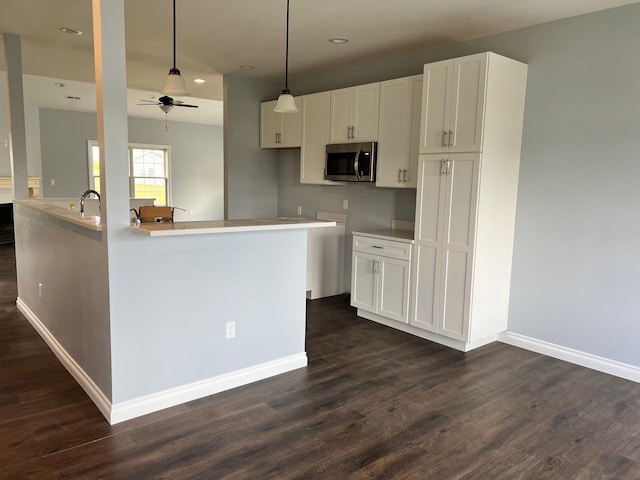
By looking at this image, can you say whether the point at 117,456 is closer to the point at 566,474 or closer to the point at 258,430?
the point at 258,430

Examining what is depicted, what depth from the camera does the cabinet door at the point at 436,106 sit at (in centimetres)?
366

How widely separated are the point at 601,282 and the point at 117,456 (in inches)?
132

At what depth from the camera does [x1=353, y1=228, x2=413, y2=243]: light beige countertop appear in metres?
4.12

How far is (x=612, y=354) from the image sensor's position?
338 cm

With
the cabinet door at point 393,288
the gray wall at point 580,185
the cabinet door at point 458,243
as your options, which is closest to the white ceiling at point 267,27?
the gray wall at point 580,185

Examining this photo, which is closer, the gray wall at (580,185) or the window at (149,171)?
the gray wall at (580,185)

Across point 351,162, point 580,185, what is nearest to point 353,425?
point 580,185

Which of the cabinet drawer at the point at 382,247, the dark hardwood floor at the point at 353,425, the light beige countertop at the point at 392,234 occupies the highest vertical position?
the light beige countertop at the point at 392,234

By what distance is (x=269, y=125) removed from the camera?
5812 millimetres

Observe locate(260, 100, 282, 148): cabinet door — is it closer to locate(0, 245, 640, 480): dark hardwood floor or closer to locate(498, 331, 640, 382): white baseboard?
locate(0, 245, 640, 480): dark hardwood floor

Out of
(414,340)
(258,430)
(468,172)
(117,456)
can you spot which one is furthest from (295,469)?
(468,172)

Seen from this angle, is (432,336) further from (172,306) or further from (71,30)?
(71,30)

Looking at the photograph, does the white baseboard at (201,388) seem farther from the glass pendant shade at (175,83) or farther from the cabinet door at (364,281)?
the glass pendant shade at (175,83)

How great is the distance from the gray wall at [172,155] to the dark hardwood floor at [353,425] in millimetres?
6775
